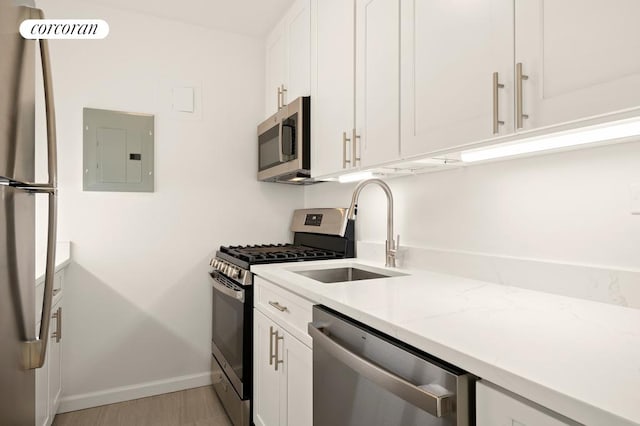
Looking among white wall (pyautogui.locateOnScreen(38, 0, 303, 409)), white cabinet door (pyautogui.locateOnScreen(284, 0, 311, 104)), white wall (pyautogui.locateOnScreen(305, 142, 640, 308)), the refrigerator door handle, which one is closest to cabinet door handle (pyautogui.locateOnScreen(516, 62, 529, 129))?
white wall (pyautogui.locateOnScreen(305, 142, 640, 308))

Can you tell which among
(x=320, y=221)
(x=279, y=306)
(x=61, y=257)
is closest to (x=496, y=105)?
(x=279, y=306)

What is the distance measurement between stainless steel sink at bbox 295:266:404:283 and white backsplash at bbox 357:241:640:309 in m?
0.25

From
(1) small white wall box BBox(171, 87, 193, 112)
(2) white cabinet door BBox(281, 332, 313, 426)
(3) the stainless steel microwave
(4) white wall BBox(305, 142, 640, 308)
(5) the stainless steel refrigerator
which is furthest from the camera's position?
(1) small white wall box BBox(171, 87, 193, 112)

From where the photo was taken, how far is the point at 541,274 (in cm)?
126

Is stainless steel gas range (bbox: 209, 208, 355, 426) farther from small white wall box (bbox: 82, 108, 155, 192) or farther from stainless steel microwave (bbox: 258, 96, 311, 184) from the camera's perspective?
small white wall box (bbox: 82, 108, 155, 192)

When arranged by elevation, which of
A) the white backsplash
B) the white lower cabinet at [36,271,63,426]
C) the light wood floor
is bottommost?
the light wood floor

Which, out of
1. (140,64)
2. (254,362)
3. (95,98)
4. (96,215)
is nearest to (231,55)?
(140,64)

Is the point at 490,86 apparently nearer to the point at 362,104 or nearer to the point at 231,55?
the point at 362,104

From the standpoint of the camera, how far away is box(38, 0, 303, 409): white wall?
2354mm

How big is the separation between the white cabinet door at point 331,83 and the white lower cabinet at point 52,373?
141 cm

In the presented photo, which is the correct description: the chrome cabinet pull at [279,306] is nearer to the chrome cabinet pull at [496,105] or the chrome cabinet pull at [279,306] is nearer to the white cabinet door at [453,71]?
the white cabinet door at [453,71]

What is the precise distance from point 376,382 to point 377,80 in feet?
3.78

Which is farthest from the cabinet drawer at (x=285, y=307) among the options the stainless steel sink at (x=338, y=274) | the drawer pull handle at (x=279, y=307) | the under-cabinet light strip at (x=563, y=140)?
the under-cabinet light strip at (x=563, y=140)

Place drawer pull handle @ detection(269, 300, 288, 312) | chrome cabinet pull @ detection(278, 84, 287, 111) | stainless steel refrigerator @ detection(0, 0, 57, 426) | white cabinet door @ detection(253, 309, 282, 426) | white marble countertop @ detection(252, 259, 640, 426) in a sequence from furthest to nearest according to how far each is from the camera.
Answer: chrome cabinet pull @ detection(278, 84, 287, 111)
white cabinet door @ detection(253, 309, 282, 426)
drawer pull handle @ detection(269, 300, 288, 312)
stainless steel refrigerator @ detection(0, 0, 57, 426)
white marble countertop @ detection(252, 259, 640, 426)
